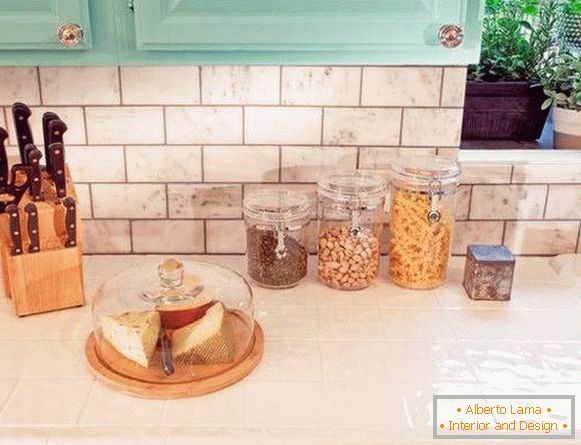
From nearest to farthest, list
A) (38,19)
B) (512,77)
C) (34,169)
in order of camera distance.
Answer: (38,19) → (34,169) → (512,77)

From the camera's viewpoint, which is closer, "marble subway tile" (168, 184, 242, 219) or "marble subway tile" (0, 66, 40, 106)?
"marble subway tile" (0, 66, 40, 106)

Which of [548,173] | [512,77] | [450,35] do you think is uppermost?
[450,35]

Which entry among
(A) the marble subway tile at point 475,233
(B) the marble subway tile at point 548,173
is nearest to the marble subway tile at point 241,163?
(A) the marble subway tile at point 475,233

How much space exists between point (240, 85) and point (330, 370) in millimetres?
687

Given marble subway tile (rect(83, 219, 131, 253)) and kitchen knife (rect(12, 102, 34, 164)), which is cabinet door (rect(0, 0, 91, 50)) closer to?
kitchen knife (rect(12, 102, 34, 164))

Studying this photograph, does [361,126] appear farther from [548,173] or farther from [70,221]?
[70,221]

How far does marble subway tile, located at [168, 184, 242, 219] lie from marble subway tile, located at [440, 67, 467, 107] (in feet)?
1.67

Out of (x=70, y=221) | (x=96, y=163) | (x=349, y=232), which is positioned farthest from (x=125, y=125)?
(x=349, y=232)

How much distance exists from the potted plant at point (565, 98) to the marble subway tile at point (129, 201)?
3.15ft

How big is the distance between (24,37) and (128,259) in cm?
67

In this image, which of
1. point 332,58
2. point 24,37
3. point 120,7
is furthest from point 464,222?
point 24,37

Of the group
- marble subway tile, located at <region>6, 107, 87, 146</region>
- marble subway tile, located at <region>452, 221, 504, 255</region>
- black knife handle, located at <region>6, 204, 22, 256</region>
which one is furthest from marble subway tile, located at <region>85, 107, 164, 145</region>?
marble subway tile, located at <region>452, 221, 504, 255</region>

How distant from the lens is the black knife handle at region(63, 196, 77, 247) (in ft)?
4.50

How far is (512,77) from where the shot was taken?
188 cm
